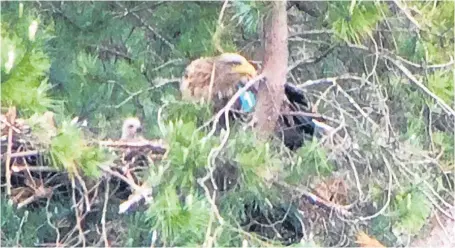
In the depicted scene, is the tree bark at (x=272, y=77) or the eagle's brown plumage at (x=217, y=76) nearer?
the tree bark at (x=272, y=77)

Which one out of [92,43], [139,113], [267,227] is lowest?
[267,227]

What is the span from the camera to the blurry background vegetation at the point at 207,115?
101 centimetres

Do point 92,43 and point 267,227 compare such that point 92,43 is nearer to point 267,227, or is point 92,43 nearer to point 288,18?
point 288,18

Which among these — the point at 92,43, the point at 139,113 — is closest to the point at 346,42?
the point at 139,113

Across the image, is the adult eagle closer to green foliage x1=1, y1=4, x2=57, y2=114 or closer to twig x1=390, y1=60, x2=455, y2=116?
twig x1=390, y1=60, x2=455, y2=116

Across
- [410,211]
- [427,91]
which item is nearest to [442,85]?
[427,91]

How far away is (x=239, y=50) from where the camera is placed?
1406mm

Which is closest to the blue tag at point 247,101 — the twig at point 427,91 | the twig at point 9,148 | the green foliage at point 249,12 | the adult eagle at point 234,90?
the adult eagle at point 234,90

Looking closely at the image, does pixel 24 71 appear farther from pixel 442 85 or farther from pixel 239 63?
pixel 442 85

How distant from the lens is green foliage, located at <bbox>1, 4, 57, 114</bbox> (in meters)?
0.89

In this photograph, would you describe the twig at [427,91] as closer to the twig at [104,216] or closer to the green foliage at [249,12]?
the green foliage at [249,12]

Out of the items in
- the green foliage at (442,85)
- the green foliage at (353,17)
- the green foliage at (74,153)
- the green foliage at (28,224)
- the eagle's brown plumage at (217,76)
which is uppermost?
the green foliage at (353,17)

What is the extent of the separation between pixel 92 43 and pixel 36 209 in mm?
407

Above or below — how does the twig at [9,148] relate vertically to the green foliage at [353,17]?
below
